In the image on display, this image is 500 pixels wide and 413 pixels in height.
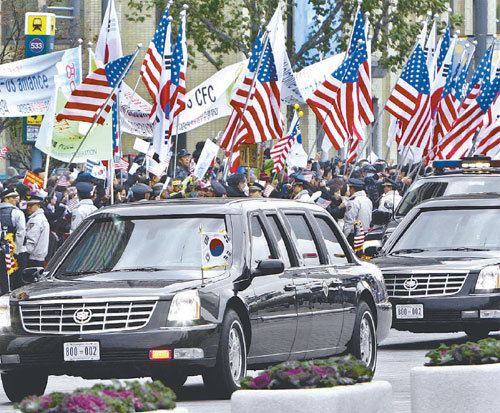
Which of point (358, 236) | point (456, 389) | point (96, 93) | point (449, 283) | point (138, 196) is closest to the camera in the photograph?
point (456, 389)

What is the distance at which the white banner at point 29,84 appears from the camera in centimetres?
2578

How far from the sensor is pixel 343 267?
14.0 m

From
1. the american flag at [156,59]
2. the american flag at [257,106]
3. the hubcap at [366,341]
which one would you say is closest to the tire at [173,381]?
the hubcap at [366,341]

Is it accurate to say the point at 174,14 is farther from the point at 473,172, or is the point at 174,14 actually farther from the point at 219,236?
the point at 219,236

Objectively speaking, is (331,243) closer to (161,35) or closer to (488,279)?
(488,279)

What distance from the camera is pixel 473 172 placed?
21672 mm

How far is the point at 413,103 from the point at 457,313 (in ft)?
41.7

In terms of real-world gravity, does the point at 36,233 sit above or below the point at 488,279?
below

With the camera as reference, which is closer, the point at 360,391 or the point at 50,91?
the point at 360,391

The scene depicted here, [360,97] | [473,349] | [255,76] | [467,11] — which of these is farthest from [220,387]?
[467,11]

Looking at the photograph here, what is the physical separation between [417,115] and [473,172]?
22.7 ft

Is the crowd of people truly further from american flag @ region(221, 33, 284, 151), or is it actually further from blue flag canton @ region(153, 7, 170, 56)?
blue flag canton @ region(153, 7, 170, 56)

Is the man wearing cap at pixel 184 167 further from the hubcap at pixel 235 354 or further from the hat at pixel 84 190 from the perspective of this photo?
the hubcap at pixel 235 354

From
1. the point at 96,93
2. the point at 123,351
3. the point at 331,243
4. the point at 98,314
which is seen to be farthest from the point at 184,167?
the point at 123,351
